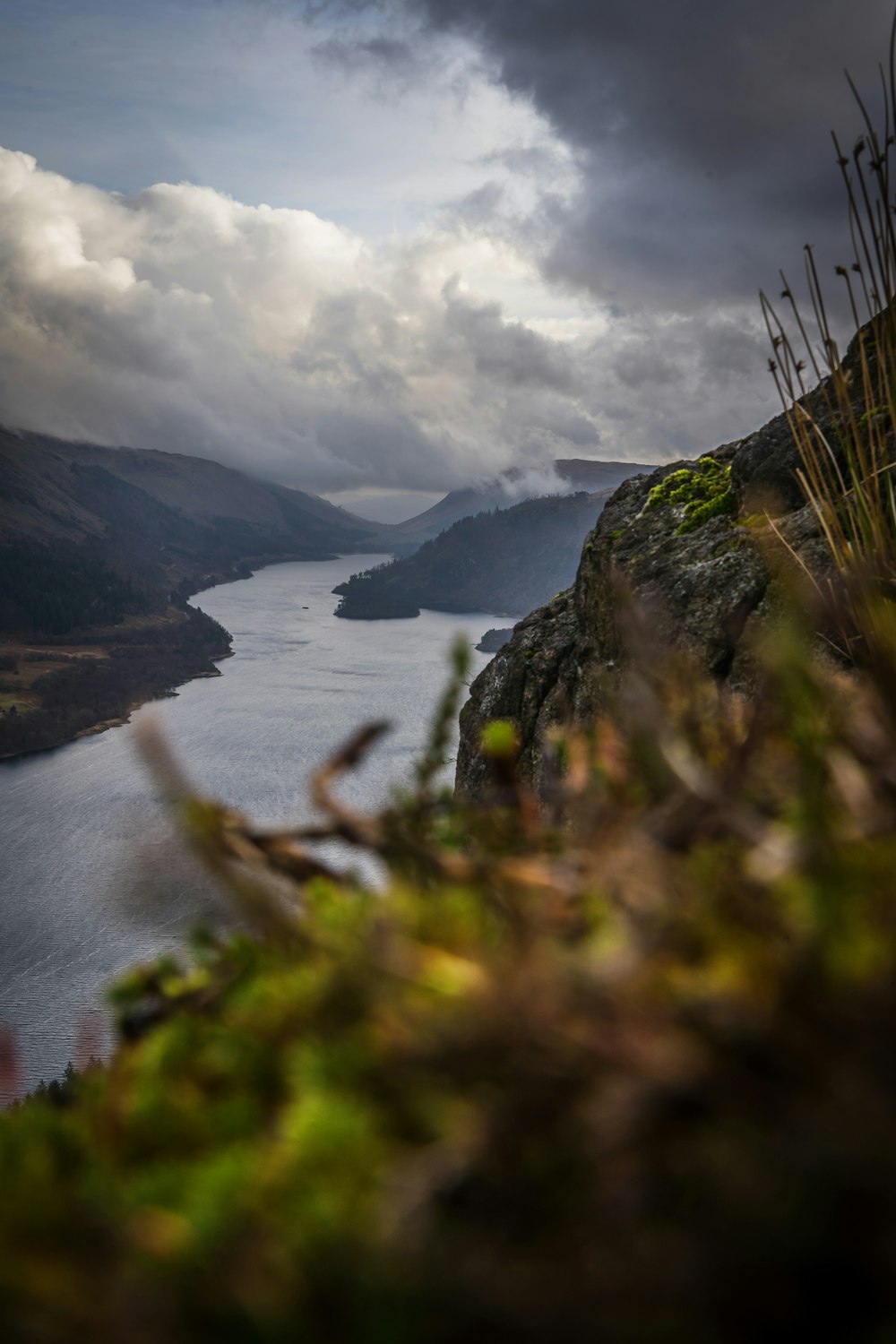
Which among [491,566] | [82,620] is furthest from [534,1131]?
[491,566]

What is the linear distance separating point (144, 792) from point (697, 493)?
150ft

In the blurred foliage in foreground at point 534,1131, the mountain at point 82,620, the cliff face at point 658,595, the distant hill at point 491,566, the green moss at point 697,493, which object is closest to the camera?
the blurred foliage in foreground at point 534,1131

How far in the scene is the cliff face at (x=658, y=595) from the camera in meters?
6.05

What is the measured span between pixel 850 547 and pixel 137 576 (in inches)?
6606

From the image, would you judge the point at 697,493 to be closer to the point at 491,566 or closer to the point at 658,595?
the point at 658,595

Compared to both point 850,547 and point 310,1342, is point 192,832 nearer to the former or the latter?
point 310,1342

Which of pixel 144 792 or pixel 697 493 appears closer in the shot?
pixel 697 493

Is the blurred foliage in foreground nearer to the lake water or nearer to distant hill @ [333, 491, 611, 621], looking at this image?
the lake water

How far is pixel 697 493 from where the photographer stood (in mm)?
8750

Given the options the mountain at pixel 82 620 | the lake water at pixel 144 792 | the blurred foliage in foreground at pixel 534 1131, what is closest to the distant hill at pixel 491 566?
the mountain at pixel 82 620

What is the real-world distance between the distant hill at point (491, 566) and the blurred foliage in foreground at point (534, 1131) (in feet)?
375

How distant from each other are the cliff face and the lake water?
4.86 feet

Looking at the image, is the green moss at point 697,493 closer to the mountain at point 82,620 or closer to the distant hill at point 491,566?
the mountain at point 82,620

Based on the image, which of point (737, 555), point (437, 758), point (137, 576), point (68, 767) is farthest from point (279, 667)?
point (137, 576)
